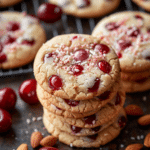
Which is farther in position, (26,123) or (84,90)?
(26,123)

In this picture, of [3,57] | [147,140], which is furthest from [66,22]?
[147,140]

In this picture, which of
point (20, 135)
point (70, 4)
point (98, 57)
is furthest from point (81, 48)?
point (70, 4)

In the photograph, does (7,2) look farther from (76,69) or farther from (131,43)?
(76,69)

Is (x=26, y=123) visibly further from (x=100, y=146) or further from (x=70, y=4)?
(x=70, y=4)

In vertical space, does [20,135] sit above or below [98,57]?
below

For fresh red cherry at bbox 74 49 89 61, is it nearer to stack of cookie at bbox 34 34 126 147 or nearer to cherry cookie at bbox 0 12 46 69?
stack of cookie at bbox 34 34 126 147

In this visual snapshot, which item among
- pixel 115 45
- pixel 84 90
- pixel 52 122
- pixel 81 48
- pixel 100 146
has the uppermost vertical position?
pixel 81 48
